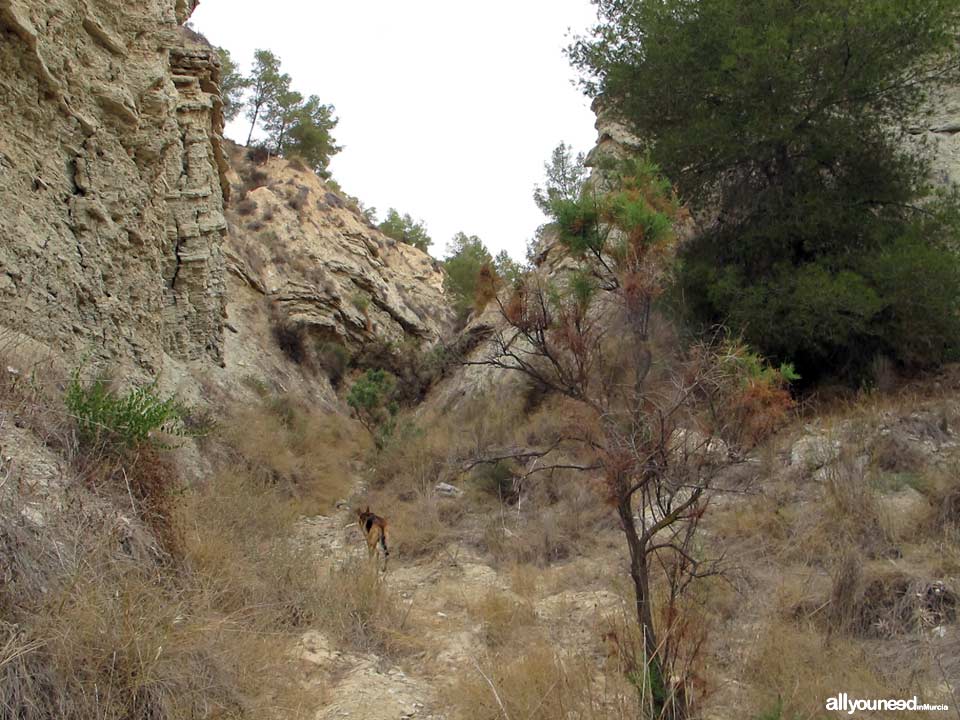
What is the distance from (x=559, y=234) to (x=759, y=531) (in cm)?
356

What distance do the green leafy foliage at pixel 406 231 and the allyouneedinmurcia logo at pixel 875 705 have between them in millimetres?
32507

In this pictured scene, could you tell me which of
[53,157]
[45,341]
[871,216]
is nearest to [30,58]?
[53,157]

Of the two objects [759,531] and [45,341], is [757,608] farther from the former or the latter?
[45,341]

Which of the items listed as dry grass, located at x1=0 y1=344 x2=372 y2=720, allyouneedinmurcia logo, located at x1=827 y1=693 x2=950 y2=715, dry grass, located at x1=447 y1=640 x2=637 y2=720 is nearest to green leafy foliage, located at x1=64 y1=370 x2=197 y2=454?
dry grass, located at x1=0 y1=344 x2=372 y2=720

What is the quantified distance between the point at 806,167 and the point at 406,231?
27.2 m

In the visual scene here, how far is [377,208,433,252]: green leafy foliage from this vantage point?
3459 cm

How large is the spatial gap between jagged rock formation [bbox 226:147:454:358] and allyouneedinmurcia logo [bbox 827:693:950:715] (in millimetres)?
15999

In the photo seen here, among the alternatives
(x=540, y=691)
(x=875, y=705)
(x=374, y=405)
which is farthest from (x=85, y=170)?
(x=875, y=705)

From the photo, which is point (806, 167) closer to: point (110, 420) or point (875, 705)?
point (875, 705)

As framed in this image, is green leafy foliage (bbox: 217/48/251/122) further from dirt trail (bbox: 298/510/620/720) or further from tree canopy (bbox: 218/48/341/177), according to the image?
dirt trail (bbox: 298/510/620/720)

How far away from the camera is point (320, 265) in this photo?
69.3 ft

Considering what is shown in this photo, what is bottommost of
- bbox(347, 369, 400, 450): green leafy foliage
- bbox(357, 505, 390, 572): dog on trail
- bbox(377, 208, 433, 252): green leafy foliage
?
bbox(357, 505, 390, 572): dog on trail

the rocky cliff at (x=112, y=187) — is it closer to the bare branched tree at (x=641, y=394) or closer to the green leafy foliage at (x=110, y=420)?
the green leafy foliage at (x=110, y=420)

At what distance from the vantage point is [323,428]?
13.1 m
